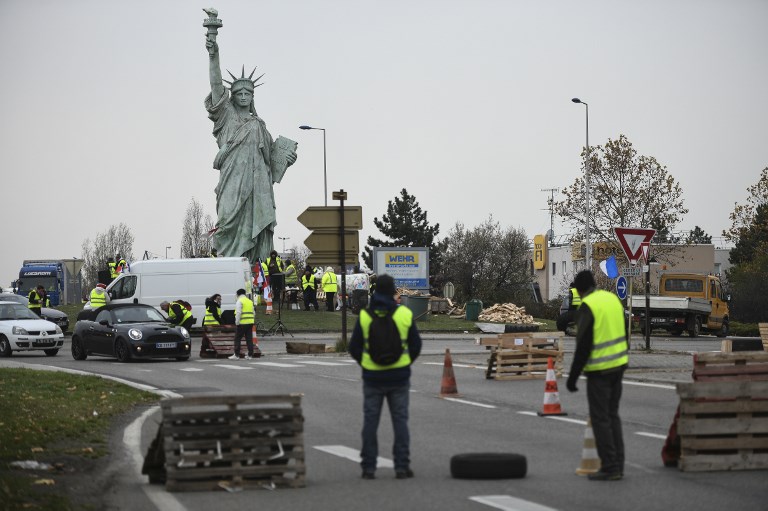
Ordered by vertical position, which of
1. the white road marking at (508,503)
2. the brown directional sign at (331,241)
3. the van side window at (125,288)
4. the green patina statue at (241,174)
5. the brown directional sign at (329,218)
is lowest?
the white road marking at (508,503)

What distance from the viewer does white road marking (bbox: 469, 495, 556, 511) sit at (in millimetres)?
10258

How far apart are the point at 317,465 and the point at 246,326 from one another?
19685 mm

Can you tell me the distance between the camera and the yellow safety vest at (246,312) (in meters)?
32.3

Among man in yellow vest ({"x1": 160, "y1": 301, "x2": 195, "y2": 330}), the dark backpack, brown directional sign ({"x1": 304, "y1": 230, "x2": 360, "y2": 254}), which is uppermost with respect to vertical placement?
brown directional sign ({"x1": 304, "y1": 230, "x2": 360, "y2": 254})

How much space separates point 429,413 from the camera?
18328 mm

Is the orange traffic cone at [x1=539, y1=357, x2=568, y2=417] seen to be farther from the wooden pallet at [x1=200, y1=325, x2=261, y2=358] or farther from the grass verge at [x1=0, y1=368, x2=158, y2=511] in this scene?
the wooden pallet at [x1=200, y1=325, x2=261, y2=358]

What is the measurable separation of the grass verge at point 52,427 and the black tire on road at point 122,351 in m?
5.43

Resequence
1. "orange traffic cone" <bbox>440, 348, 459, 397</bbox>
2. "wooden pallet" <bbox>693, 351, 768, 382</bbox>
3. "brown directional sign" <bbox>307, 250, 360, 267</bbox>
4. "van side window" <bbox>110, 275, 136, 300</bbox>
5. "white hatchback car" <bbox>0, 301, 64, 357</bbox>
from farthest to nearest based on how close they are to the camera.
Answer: "van side window" <bbox>110, 275, 136, 300</bbox> → "white hatchback car" <bbox>0, 301, 64, 357</bbox> → "brown directional sign" <bbox>307, 250, 360, 267</bbox> → "orange traffic cone" <bbox>440, 348, 459, 397</bbox> → "wooden pallet" <bbox>693, 351, 768, 382</bbox>

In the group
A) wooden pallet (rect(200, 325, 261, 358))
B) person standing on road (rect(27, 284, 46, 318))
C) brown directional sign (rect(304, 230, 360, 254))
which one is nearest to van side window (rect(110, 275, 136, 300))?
person standing on road (rect(27, 284, 46, 318))

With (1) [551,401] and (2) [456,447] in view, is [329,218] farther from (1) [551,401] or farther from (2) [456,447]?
(2) [456,447]

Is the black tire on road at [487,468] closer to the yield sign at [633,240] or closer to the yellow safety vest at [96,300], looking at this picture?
the yield sign at [633,240]

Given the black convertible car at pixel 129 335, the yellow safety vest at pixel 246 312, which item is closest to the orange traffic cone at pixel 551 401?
the yellow safety vest at pixel 246 312

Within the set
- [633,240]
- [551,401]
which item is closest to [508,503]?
[551,401]

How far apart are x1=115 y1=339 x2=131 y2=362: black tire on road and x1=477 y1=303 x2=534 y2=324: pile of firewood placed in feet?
77.7
